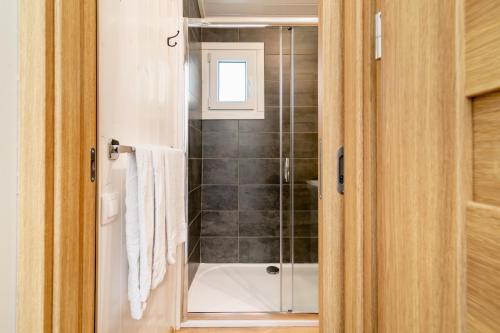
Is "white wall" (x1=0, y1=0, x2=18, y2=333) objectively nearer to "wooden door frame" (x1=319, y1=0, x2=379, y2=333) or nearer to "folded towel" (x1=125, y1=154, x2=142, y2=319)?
"folded towel" (x1=125, y1=154, x2=142, y2=319)

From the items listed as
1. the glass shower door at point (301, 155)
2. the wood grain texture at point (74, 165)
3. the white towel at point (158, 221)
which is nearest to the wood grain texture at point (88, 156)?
the wood grain texture at point (74, 165)

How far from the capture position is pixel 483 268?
29cm

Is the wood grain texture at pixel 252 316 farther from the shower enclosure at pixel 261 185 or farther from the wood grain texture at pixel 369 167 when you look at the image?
the wood grain texture at pixel 369 167

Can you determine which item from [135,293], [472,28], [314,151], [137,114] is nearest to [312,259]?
[314,151]

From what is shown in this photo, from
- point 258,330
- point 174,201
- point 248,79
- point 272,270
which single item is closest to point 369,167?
point 174,201

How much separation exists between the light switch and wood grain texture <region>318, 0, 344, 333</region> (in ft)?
1.88

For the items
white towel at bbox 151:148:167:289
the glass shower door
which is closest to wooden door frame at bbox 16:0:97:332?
white towel at bbox 151:148:167:289

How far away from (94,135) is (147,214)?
0.36 metres

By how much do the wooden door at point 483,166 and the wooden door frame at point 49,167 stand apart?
0.63 m

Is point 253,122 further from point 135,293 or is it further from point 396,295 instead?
point 396,295

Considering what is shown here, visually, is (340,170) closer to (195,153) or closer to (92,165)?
(92,165)

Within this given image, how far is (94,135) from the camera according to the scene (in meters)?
0.64

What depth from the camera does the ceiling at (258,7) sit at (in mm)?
2457

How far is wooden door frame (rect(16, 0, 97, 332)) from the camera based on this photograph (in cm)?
48
